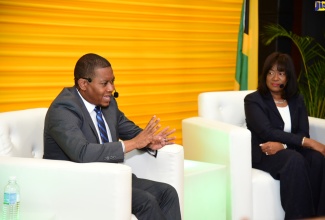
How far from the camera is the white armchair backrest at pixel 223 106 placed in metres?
5.00

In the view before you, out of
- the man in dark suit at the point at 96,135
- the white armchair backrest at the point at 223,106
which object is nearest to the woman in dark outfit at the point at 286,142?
the white armchair backrest at the point at 223,106

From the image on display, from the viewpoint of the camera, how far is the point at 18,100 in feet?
16.2

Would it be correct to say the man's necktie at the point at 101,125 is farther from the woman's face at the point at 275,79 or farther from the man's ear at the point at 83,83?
the woman's face at the point at 275,79

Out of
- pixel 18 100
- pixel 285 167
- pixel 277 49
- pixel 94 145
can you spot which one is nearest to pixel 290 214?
pixel 285 167

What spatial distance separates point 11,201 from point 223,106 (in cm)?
226

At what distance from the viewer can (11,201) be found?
3.25 m

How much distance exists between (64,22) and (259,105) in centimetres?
167

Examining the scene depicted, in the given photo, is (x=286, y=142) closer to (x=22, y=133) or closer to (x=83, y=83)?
(x=83, y=83)

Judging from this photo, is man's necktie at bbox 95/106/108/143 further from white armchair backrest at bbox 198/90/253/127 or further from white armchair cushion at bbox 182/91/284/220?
white armchair backrest at bbox 198/90/253/127

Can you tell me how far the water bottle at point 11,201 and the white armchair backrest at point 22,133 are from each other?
350mm

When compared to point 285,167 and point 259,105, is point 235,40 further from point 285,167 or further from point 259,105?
point 285,167

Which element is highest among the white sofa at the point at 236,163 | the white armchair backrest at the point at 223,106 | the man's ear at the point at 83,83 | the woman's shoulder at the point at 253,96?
the man's ear at the point at 83,83

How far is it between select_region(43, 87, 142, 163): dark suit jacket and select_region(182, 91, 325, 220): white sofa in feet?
3.53

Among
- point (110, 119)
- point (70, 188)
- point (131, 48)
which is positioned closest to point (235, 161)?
point (110, 119)
